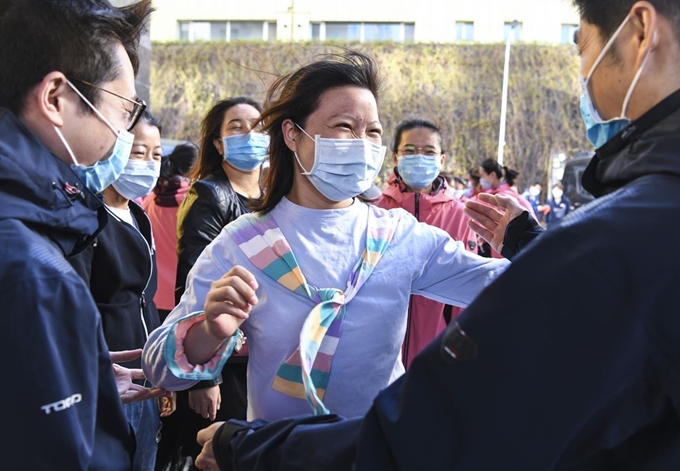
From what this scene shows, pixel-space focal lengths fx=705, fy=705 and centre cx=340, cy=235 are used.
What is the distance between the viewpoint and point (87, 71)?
1663 mm

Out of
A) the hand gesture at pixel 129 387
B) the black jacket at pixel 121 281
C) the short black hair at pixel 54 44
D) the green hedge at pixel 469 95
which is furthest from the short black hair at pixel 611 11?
the green hedge at pixel 469 95

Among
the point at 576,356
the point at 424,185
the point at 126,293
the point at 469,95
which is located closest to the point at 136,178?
the point at 126,293

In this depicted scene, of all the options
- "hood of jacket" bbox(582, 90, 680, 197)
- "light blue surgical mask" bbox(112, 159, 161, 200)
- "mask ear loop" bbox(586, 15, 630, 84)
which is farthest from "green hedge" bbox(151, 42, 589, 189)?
"hood of jacket" bbox(582, 90, 680, 197)

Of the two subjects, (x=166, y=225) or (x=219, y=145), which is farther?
(x=166, y=225)

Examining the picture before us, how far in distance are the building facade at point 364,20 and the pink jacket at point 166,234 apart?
23074 mm

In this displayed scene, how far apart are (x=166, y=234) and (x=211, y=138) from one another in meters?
0.97

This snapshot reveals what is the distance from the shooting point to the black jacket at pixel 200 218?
143 inches

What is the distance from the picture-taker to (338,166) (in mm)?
2273

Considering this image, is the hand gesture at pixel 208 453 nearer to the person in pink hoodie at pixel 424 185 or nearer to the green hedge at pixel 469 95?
the person in pink hoodie at pixel 424 185

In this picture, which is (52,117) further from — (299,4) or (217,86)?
(299,4)

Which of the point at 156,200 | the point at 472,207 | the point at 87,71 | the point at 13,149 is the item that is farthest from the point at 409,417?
the point at 156,200

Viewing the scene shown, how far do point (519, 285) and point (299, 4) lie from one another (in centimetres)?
2864

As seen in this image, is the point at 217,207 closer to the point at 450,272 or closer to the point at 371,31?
the point at 450,272

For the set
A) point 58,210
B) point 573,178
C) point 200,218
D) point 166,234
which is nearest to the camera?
point 58,210
